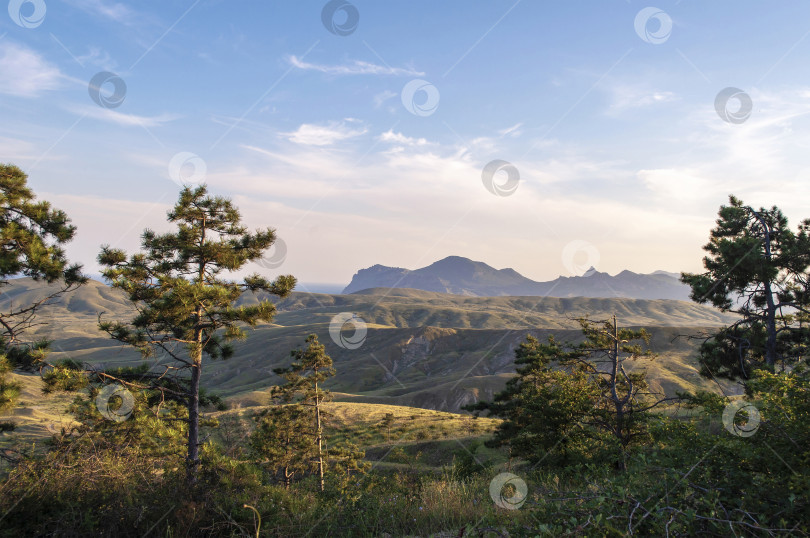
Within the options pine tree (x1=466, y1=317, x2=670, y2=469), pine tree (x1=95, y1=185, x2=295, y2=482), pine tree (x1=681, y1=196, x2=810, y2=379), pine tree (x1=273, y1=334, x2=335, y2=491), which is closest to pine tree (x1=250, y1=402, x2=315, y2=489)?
pine tree (x1=273, y1=334, x2=335, y2=491)

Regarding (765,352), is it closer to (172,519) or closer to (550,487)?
(550,487)

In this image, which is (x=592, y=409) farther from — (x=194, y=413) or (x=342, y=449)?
(x=342, y=449)

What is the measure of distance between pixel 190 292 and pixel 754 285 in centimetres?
2622

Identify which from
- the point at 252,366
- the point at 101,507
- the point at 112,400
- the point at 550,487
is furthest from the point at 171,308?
the point at 252,366

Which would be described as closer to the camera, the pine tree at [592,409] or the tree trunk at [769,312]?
the pine tree at [592,409]

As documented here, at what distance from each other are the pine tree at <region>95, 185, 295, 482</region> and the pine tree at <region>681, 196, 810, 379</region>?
20781 millimetres

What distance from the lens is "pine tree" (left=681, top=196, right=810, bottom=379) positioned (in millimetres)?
18625

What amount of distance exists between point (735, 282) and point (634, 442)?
13495 mm

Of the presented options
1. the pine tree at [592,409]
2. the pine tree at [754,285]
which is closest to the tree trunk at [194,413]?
the pine tree at [592,409]

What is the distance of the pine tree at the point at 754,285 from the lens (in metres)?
18.6

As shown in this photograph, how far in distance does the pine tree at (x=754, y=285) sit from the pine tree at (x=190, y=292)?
2078cm

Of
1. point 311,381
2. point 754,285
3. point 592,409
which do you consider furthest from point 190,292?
point 754,285

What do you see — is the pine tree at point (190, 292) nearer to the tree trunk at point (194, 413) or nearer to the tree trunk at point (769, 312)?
the tree trunk at point (194, 413)

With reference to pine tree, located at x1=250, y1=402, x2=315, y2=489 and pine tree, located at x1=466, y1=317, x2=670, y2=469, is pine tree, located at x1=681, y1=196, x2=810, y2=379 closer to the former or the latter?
pine tree, located at x1=466, y1=317, x2=670, y2=469
